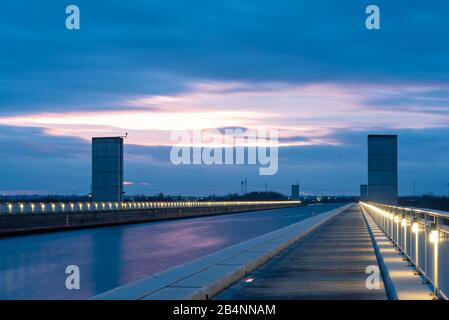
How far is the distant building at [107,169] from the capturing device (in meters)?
87.7

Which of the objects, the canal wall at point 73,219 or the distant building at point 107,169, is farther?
the distant building at point 107,169

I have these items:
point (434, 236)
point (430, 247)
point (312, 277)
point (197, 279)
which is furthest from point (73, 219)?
point (434, 236)

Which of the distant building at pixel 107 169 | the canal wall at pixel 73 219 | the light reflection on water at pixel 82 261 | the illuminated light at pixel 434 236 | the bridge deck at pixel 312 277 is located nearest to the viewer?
the illuminated light at pixel 434 236

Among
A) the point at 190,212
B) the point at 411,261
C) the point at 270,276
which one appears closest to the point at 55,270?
the point at 270,276

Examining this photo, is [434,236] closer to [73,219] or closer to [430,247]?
[430,247]

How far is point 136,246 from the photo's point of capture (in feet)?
137

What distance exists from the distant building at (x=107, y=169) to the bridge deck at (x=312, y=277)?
6392 centimetres

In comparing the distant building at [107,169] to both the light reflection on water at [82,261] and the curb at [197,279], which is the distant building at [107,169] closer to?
the light reflection on water at [82,261]

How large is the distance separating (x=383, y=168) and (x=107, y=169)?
35711 mm

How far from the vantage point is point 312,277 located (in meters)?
16.9

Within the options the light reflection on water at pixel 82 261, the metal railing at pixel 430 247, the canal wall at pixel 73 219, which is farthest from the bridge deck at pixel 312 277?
the canal wall at pixel 73 219

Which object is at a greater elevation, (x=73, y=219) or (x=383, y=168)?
(x=383, y=168)
